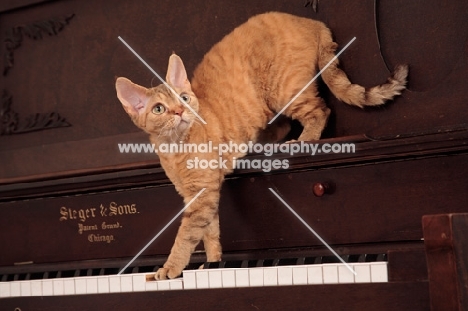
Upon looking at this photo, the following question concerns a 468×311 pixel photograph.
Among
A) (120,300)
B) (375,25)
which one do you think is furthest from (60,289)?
(375,25)

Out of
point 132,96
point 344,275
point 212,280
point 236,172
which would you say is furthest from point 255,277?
point 132,96

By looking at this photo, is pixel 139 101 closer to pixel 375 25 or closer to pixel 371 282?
pixel 375 25

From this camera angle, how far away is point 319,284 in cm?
210

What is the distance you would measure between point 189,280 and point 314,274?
0.41 m

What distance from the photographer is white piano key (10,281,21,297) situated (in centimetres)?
271

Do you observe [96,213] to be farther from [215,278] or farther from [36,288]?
[215,278]

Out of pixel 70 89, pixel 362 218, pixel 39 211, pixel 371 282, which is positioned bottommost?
pixel 371 282

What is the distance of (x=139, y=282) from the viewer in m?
2.42

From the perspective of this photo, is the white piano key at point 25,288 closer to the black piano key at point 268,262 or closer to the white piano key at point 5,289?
the white piano key at point 5,289

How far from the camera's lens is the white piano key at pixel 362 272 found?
6.66 ft

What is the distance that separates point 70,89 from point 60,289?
36.7 inches

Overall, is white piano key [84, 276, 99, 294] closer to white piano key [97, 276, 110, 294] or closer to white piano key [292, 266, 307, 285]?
white piano key [97, 276, 110, 294]

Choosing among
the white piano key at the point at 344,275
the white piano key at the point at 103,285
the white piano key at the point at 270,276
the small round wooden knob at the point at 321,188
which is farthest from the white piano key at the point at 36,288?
the white piano key at the point at 344,275

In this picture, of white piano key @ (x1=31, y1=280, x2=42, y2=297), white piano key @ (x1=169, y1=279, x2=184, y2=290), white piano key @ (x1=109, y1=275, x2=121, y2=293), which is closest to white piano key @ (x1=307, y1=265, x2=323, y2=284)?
white piano key @ (x1=169, y1=279, x2=184, y2=290)
